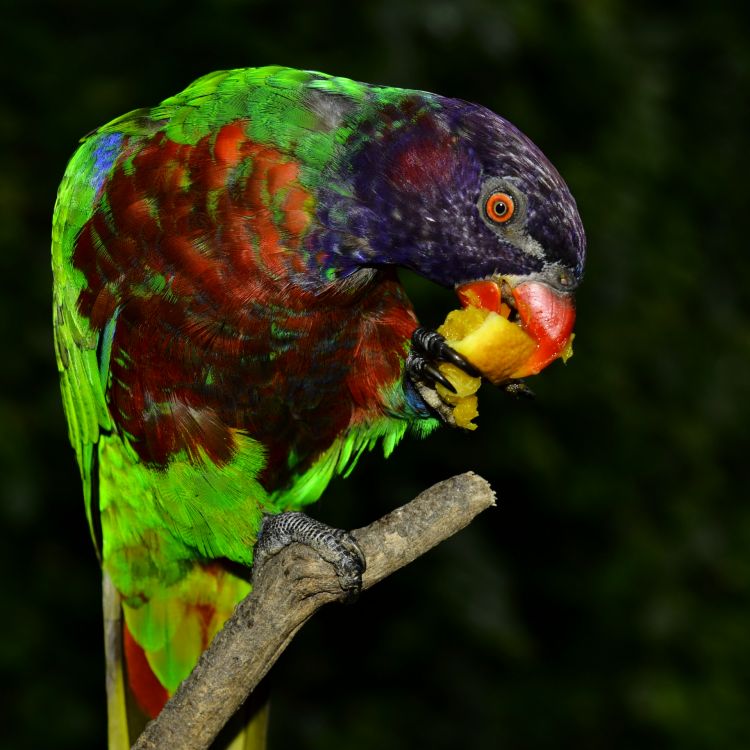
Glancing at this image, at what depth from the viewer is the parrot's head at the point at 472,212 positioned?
1.82m

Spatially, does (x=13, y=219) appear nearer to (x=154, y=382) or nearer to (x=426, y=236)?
(x=154, y=382)

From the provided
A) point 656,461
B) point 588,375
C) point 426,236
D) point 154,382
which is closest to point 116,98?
point 154,382

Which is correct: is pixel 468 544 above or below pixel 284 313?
below

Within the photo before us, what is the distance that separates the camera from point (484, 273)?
1.88m

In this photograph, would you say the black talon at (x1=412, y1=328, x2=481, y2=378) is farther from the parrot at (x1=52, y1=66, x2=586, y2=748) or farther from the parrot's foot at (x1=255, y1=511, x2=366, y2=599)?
the parrot's foot at (x1=255, y1=511, x2=366, y2=599)

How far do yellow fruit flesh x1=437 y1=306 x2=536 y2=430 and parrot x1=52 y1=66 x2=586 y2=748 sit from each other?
33 millimetres

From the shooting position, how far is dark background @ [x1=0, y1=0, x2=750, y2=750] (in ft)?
10.3

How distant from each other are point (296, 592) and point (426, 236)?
68 cm

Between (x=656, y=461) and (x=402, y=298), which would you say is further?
(x=656, y=461)

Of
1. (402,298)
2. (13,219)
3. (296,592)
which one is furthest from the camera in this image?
(13,219)

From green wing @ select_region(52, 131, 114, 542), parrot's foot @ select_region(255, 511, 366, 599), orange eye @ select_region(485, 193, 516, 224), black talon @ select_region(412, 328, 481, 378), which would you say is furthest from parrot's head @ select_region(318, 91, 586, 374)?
green wing @ select_region(52, 131, 114, 542)

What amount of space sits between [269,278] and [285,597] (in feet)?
1.97

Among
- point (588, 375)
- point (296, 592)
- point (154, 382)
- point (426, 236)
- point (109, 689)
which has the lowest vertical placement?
point (588, 375)

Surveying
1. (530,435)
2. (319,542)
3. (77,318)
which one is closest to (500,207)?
(319,542)
